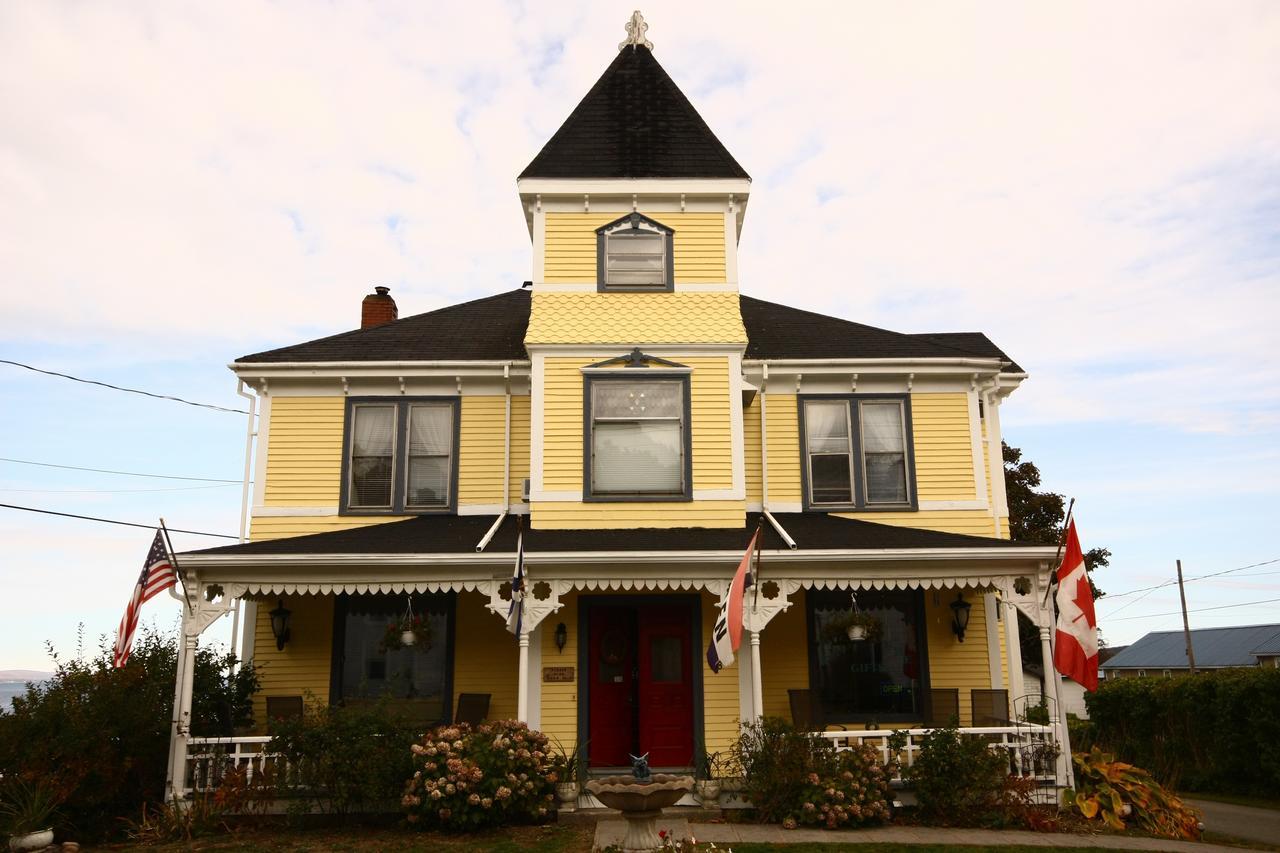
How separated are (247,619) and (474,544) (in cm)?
401

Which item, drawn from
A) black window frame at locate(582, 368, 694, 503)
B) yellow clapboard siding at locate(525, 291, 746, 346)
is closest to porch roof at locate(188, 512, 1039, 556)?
black window frame at locate(582, 368, 694, 503)

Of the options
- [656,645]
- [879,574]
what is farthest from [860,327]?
[656,645]

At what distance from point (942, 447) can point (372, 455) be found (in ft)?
29.2

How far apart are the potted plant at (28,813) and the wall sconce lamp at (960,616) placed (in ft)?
37.6

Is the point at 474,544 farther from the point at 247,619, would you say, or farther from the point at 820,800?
the point at 820,800

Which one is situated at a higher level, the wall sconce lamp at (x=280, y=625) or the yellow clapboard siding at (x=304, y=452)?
the yellow clapboard siding at (x=304, y=452)

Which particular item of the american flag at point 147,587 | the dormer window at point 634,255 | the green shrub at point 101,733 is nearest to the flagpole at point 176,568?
the american flag at point 147,587

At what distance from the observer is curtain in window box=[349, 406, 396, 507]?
14.3 m

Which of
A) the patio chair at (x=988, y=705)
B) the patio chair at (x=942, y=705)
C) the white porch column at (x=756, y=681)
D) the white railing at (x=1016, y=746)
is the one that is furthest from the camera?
the patio chair at (x=942, y=705)

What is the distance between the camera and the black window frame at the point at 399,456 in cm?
1416

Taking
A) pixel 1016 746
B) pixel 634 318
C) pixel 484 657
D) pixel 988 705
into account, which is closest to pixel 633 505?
pixel 634 318

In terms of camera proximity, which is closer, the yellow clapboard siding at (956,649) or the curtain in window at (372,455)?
the yellow clapboard siding at (956,649)

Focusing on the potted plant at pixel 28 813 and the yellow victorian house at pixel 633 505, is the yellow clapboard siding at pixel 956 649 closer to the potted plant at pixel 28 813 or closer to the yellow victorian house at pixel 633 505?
the yellow victorian house at pixel 633 505

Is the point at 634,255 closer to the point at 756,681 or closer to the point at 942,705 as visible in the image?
the point at 756,681
